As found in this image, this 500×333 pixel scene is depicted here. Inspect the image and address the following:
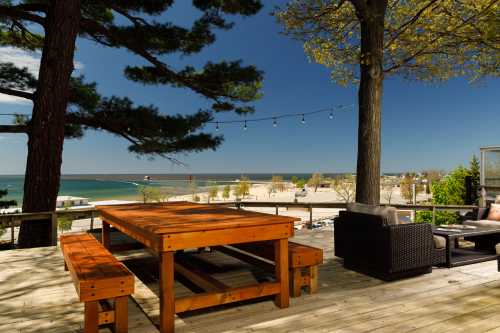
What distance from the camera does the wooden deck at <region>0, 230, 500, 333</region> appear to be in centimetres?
236

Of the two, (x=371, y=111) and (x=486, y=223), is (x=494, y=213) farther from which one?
(x=371, y=111)

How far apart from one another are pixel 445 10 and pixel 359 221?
534cm

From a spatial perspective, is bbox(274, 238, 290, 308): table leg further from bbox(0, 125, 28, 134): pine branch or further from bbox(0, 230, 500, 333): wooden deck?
bbox(0, 125, 28, 134): pine branch

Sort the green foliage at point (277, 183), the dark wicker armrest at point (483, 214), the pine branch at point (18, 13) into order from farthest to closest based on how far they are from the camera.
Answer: the green foliage at point (277, 183) → the pine branch at point (18, 13) → the dark wicker armrest at point (483, 214)

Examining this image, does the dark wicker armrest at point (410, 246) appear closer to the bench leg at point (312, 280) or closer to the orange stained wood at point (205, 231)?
the bench leg at point (312, 280)

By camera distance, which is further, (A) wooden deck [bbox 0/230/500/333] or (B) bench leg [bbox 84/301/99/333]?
(A) wooden deck [bbox 0/230/500/333]

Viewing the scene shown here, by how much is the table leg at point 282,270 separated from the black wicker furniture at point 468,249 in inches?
84.8

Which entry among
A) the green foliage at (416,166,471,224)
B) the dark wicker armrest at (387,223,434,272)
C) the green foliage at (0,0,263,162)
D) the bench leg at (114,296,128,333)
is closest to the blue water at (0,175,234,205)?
the green foliage at (416,166,471,224)

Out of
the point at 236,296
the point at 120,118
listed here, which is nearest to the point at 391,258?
the point at 236,296

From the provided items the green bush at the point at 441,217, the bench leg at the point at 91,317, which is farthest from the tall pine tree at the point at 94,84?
the green bush at the point at 441,217

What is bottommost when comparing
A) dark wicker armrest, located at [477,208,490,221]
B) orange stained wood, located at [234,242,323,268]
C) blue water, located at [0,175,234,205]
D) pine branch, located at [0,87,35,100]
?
blue water, located at [0,175,234,205]

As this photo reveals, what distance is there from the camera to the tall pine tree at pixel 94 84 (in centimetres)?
602

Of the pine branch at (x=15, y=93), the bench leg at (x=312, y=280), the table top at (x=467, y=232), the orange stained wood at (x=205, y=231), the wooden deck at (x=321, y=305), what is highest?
the pine branch at (x=15, y=93)

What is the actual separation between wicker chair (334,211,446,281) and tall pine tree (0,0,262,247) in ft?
16.9
